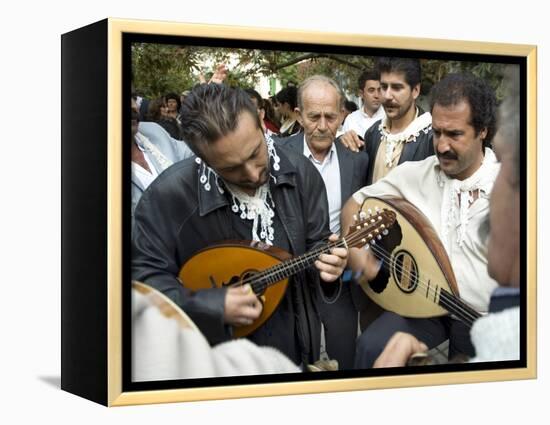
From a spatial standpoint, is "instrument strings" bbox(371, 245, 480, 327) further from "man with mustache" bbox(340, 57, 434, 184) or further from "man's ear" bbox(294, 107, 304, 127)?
"man's ear" bbox(294, 107, 304, 127)

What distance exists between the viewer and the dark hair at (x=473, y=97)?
26.8ft

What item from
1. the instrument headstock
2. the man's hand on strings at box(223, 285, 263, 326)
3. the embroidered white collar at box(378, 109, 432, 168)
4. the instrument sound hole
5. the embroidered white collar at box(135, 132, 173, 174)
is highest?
the embroidered white collar at box(378, 109, 432, 168)

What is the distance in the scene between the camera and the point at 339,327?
783 centimetres

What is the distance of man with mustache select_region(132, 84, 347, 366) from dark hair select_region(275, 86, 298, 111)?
21cm

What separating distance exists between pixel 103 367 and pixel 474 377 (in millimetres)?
2340

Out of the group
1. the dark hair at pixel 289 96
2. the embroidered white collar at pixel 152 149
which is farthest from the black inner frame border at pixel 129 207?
the dark hair at pixel 289 96

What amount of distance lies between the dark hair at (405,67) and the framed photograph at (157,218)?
0.06 meters

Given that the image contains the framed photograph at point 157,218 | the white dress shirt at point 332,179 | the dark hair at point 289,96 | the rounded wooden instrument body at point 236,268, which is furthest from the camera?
the white dress shirt at point 332,179

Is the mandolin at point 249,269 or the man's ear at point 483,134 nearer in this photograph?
the mandolin at point 249,269

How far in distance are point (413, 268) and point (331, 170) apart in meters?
0.78

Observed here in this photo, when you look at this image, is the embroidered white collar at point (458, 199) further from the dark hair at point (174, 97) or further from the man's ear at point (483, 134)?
the dark hair at point (174, 97)

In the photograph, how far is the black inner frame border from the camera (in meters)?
7.18

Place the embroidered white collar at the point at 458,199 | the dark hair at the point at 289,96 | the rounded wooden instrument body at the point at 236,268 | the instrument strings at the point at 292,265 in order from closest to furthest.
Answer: the rounded wooden instrument body at the point at 236,268 → the instrument strings at the point at 292,265 → the dark hair at the point at 289,96 → the embroidered white collar at the point at 458,199

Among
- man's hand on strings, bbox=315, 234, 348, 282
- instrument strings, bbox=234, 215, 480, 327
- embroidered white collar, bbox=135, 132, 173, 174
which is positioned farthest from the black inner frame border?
man's hand on strings, bbox=315, 234, 348, 282
